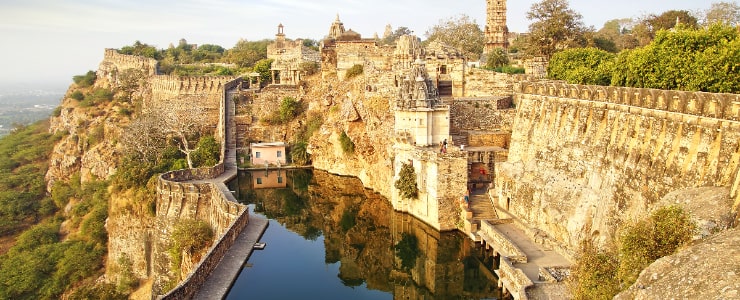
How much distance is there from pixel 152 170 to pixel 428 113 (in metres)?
19.3

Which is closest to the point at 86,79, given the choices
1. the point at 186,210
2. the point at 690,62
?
the point at 186,210

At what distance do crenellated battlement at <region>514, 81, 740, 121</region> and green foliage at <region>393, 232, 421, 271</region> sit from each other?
33.0 ft

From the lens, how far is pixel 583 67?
31.2 m

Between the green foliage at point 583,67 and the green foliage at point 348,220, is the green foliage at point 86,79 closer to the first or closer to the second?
the green foliage at point 348,220

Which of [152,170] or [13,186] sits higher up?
[152,170]

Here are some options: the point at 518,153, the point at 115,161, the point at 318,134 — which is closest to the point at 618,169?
the point at 518,153

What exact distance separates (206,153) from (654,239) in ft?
116

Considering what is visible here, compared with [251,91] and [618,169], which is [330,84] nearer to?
[251,91]

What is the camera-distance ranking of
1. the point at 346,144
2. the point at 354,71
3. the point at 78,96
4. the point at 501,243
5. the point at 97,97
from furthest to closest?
1. the point at 78,96
2. the point at 97,97
3. the point at 354,71
4. the point at 346,144
5. the point at 501,243

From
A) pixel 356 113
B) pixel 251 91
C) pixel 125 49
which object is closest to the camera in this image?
pixel 356 113

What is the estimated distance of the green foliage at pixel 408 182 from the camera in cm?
2986

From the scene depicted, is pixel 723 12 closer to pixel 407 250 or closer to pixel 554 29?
pixel 554 29

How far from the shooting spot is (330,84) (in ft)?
165

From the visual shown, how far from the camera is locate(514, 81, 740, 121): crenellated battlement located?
1580cm
